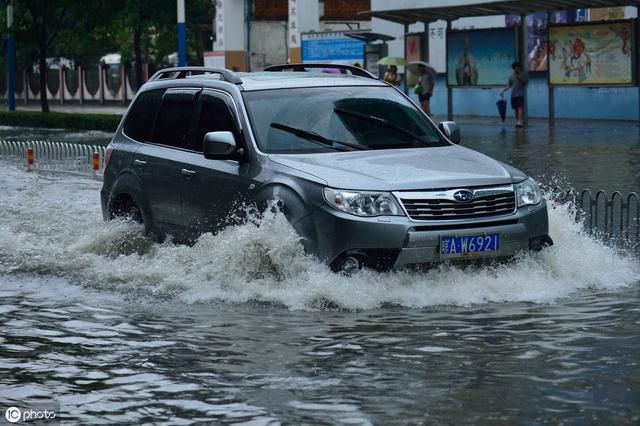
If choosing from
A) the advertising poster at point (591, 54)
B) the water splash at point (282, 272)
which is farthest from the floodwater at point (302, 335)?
the advertising poster at point (591, 54)

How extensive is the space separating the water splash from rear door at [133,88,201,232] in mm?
295

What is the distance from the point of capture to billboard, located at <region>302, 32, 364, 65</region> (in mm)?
46219

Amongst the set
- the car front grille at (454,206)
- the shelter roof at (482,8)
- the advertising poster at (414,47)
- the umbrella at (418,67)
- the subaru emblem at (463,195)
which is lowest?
the car front grille at (454,206)

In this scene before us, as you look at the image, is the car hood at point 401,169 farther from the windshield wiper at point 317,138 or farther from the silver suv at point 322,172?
the windshield wiper at point 317,138

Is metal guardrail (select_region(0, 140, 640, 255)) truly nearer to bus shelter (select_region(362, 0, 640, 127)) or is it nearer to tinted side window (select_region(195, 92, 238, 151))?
tinted side window (select_region(195, 92, 238, 151))

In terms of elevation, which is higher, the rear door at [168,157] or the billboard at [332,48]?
the billboard at [332,48]

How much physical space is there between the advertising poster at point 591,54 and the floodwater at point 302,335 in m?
19.6

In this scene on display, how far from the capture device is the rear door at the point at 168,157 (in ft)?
36.1

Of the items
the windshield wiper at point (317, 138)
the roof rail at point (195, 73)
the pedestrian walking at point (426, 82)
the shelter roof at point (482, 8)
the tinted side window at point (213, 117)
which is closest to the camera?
the windshield wiper at point (317, 138)

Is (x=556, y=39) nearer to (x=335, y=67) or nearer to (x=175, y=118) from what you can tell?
→ (x=335, y=67)

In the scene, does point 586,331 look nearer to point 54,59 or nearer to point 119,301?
point 119,301

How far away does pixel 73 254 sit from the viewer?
40.6 ft

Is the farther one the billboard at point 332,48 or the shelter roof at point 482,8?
the billboard at point 332,48

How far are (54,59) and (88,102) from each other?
5916 mm
